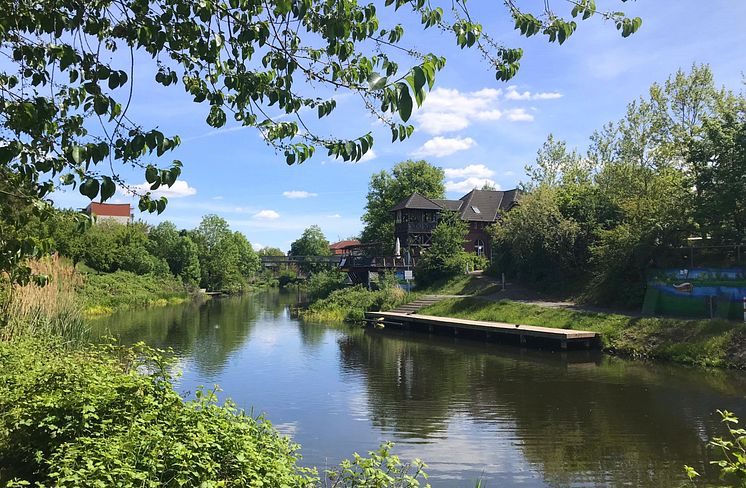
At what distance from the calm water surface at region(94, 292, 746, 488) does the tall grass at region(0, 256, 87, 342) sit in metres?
3.06

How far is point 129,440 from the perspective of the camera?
13.2 ft

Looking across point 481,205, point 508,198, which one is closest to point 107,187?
point 481,205

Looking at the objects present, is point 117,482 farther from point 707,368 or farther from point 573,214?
point 573,214

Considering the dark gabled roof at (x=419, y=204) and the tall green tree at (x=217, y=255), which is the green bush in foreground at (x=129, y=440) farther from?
the tall green tree at (x=217, y=255)

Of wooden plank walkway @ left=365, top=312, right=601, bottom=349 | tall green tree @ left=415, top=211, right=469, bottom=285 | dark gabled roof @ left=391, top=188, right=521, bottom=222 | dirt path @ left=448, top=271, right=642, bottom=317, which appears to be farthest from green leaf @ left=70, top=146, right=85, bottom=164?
dark gabled roof @ left=391, top=188, right=521, bottom=222

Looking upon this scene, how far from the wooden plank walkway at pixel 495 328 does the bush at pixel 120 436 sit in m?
15.9

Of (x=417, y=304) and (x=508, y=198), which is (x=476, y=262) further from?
(x=508, y=198)

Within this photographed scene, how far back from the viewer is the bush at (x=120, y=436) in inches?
145

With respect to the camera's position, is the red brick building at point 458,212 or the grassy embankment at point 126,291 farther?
the red brick building at point 458,212

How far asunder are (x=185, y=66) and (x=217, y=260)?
66.0m

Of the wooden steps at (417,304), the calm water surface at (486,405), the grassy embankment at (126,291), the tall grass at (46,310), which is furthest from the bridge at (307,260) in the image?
the tall grass at (46,310)

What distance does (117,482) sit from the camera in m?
3.37

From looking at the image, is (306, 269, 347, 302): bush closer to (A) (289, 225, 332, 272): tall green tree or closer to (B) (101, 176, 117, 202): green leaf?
(B) (101, 176, 117, 202): green leaf

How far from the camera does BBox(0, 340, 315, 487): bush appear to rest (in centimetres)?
368
